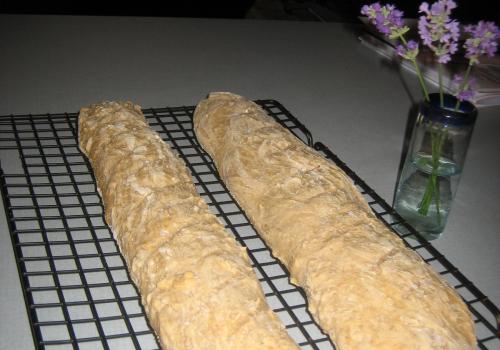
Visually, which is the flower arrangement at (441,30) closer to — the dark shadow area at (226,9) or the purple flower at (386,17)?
the purple flower at (386,17)

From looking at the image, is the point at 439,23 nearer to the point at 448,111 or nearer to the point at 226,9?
the point at 448,111

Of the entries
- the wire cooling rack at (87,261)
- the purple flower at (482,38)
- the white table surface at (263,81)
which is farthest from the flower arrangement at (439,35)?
the white table surface at (263,81)

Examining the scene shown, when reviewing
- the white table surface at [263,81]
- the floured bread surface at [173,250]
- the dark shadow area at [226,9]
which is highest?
the floured bread surface at [173,250]

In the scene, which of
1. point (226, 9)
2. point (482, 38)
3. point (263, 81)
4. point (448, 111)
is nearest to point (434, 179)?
point (448, 111)

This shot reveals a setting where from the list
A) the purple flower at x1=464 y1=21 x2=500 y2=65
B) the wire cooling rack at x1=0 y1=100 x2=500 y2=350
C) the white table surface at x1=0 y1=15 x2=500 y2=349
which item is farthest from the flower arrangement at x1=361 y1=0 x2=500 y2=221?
the white table surface at x1=0 y1=15 x2=500 y2=349

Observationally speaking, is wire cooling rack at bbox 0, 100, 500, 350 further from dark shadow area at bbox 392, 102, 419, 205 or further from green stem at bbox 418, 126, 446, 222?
dark shadow area at bbox 392, 102, 419, 205

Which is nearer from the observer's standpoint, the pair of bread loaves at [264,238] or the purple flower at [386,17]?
the pair of bread loaves at [264,238]
